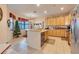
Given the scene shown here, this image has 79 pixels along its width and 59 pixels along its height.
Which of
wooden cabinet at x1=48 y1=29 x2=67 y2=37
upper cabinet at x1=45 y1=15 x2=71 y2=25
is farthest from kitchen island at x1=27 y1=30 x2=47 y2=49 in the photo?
wooden cabinet at x1=48 y1=29 x2=67 y2=37

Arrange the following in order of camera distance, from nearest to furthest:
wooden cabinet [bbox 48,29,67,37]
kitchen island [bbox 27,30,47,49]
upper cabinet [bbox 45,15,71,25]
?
kitchen island [bbox 27,30,47,49] → upper cabinet [bbox 45,15,71,25] → wooden cabinet [bbox 48,29,67,37]

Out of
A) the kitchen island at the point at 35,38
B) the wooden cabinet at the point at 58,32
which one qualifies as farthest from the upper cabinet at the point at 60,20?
the kitchen island at the point at 35,38

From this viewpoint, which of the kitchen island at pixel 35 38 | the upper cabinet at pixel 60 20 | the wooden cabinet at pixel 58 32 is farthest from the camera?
the wooden cabinet at pixel 58 32

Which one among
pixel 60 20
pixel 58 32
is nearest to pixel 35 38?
pixel 58 32

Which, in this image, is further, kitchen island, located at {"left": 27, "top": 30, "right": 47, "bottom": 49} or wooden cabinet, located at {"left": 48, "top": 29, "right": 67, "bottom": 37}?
wooden cabinet, located at {"left": 48, "top": 29, "right": 67, "bottom": 37}

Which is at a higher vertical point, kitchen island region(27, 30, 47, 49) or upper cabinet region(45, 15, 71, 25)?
upper cabinet region(45, 15, 71, 25)

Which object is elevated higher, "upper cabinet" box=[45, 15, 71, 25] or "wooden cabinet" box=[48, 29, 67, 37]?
"upper cabinet" box=[45, 15, 71, 25]

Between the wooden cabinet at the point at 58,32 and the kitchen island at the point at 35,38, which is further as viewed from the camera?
the wooden cabinet at the point at 58,32

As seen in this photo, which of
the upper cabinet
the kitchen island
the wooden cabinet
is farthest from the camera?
the wooden cabinet

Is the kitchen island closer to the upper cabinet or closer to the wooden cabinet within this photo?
the upper cabinet

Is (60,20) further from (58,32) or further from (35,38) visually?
(35,38)

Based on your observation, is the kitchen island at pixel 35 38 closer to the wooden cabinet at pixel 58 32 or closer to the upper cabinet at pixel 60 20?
the upper cabinet at pixel 60 20
